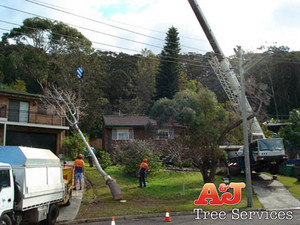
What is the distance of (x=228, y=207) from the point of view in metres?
15.0

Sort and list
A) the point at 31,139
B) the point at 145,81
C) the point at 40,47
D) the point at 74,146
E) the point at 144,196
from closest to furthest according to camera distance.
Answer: the point at 144,196 < the point at 74,146 < the point at 31,139 < the point at 40,47 < the point at 145,81

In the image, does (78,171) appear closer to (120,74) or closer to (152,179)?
(152,179)

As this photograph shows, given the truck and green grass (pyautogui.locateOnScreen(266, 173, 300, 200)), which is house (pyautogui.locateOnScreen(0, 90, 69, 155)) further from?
green grass (pyautogui.locateOnScreen(266, 173, 300, 200))

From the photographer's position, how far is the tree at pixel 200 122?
1841 cm

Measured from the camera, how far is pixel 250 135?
78.6ft

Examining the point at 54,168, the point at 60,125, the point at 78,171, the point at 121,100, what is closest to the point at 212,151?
the point at 78,171

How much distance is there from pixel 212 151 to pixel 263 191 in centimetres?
384

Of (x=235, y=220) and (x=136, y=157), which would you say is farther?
(x=136, y=157)

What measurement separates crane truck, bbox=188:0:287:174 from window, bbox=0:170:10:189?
16625 mm

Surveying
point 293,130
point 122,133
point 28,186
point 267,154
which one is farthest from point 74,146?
point 28,186

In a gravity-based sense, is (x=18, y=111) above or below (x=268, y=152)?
above

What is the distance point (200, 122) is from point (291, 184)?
26.1ft

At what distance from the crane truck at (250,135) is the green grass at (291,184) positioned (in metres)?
0.94

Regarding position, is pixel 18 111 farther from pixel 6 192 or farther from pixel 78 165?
pixel 6 192
